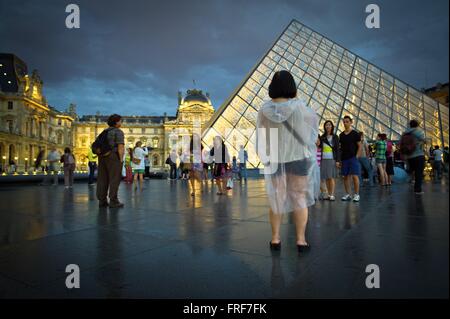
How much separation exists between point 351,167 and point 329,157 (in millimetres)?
393

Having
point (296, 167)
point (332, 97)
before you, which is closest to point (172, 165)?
point (332, 97)

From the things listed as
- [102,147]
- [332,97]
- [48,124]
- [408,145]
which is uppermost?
[48,124]

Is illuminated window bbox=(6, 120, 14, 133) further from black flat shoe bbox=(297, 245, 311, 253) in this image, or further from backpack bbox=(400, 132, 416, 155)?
backpack bbox=(400, 132, 416, 155)

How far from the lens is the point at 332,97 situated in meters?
15.6

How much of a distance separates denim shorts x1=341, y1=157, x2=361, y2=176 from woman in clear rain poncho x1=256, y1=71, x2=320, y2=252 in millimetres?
3281

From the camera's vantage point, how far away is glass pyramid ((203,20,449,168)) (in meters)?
14.1

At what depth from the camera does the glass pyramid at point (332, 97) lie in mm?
14148

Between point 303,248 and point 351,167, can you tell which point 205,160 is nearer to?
point 351,167

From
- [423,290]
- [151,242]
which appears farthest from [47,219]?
[423,290]

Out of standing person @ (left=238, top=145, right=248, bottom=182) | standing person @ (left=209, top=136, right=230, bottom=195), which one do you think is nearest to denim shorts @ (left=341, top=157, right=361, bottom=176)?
standing person @ (left=209, top=136, right=230, bottom=195)

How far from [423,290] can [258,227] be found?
1.95 meters

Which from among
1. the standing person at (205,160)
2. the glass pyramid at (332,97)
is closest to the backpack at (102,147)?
the standing person at (205,160)

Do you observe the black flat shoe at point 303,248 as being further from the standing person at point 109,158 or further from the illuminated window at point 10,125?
the illuminated window at point 10,125
